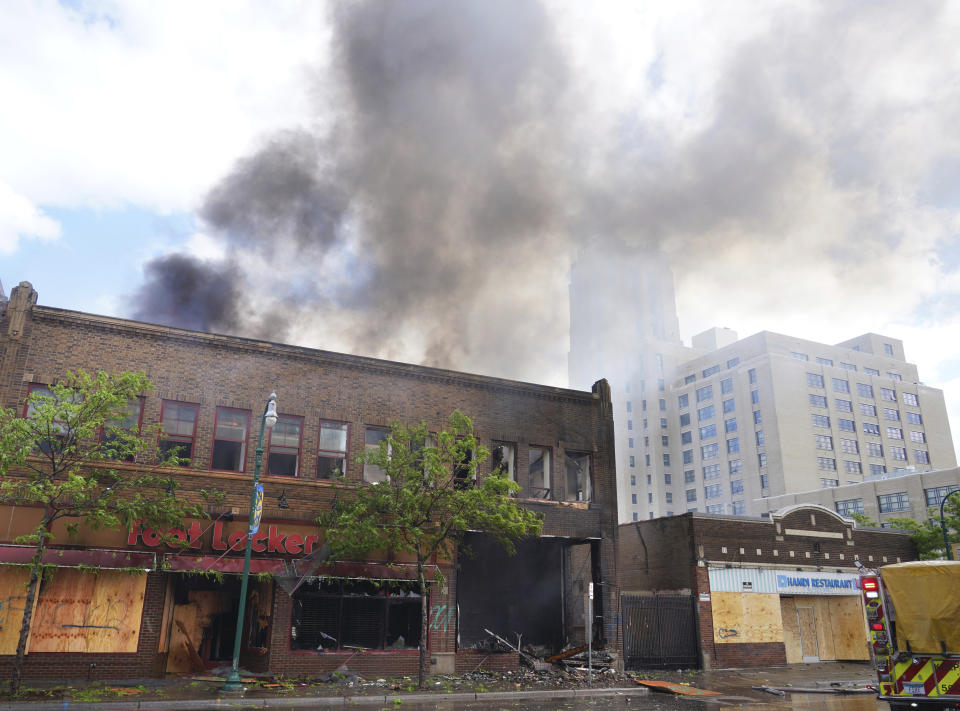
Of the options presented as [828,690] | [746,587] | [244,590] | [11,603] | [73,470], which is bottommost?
[828,690]

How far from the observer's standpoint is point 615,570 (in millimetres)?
23938

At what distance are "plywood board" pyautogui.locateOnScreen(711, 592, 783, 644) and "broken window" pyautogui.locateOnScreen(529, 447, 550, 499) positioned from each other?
784cm

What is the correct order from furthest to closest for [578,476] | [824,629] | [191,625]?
[824,629] → [578,476] → [191,625]

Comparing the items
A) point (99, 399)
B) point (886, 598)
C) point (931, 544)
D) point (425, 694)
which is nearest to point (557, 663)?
point (425, 694)

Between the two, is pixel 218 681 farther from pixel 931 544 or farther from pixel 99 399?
pixel 931 544

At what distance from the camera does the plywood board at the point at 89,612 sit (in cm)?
1695

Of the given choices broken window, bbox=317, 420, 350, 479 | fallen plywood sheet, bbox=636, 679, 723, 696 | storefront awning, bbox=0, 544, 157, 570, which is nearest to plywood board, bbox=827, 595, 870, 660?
fallen plywood sheet, bbox=636, 679, 723, 696

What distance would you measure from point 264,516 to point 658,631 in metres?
13.9

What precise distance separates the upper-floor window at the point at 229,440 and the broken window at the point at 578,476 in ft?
35.1

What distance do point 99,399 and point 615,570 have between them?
16.5 m

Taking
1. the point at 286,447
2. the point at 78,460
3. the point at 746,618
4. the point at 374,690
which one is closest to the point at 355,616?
the point at 374,690

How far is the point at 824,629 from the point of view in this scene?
28.6 m

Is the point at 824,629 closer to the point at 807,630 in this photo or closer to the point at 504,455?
the point at 807,630

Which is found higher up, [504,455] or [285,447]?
[504,455]
